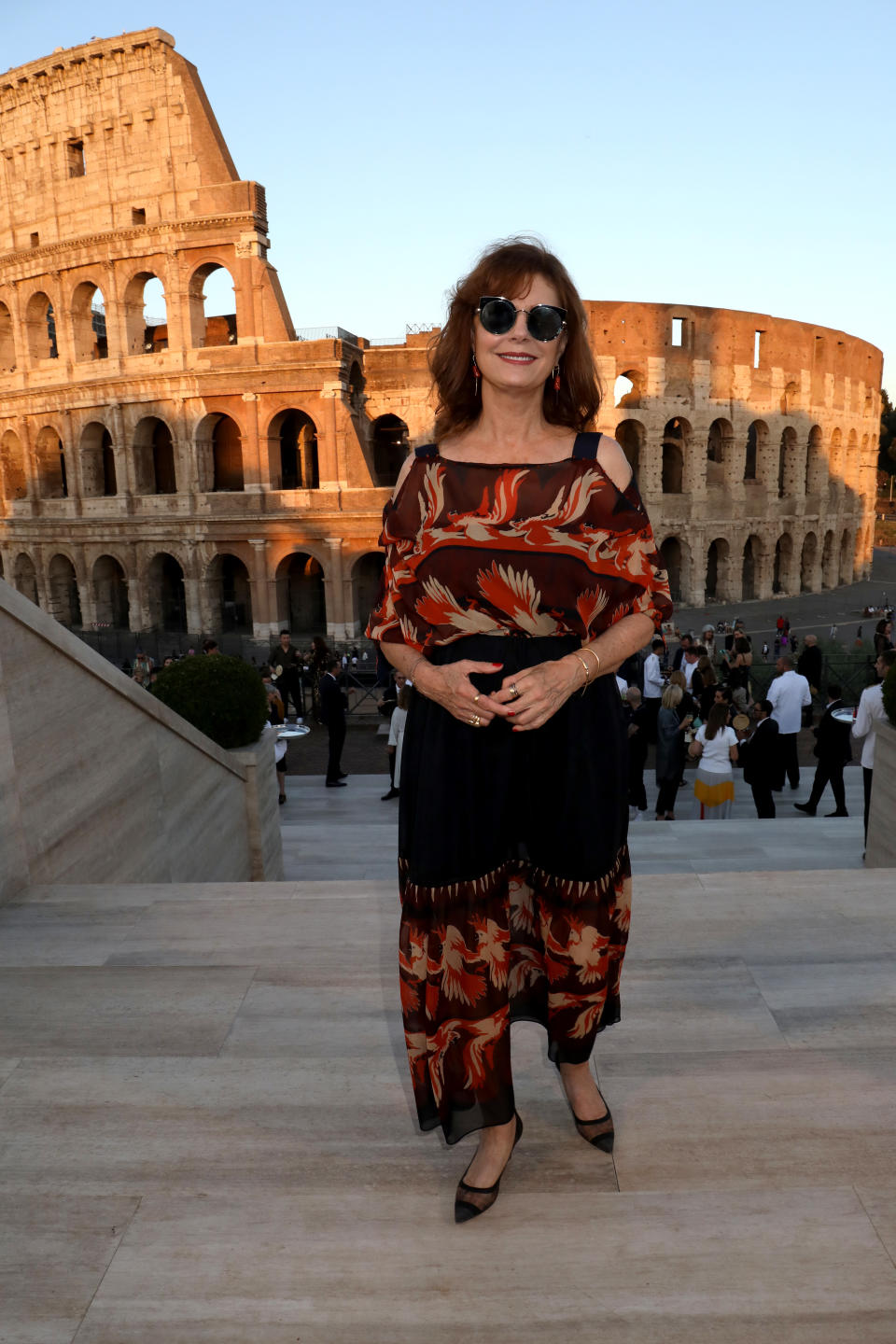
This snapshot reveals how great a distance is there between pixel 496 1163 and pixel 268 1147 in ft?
1.85

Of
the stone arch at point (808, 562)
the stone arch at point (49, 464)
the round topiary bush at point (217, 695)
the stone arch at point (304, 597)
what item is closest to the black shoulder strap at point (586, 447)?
the round topiary bush at point (217, 695)

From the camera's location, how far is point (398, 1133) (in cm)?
217

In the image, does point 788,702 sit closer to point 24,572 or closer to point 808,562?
point 24,572

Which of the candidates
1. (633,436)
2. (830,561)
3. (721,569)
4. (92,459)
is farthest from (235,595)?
(830,561)

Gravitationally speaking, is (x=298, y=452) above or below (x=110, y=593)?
above

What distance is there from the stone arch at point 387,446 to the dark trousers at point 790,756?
22005 mm

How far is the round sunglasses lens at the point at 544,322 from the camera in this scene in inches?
72.6

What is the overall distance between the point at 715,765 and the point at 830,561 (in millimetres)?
33393

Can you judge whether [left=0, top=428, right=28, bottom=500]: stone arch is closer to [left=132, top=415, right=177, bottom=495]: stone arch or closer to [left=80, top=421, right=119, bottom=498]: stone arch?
[left=80, top=421, right=119, bottom=498]: stone arch

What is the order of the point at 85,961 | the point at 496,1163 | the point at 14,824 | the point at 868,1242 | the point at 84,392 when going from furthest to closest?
the point at 84,392 < the point at 14,824 < the point at 85,961 < the point at 496,1163 < the point at 868,1242

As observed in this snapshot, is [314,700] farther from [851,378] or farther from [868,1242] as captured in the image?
[851,378]

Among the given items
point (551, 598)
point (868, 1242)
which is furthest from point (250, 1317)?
point (551, 598)

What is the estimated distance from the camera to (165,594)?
29359mm

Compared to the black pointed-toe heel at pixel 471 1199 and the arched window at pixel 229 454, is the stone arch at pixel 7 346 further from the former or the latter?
the black pointed-toe heel at pixel 471 1199
